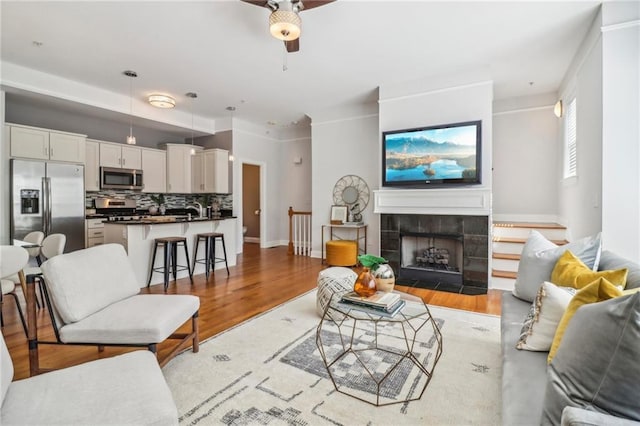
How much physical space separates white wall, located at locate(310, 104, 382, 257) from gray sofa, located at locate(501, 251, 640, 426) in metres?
4.01

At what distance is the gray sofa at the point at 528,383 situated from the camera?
79 centimetres

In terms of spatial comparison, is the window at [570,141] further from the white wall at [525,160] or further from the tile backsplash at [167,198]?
the tile backsplash at [167,198]

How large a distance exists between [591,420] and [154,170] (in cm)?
703

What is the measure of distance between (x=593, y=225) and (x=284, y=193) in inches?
240

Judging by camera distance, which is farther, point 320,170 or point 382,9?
point 320,170

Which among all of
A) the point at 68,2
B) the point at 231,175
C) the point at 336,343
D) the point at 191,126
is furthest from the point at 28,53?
the point at 336,343

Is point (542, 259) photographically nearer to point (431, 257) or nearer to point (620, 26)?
point (620, 26)

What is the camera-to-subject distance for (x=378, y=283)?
7.08ft

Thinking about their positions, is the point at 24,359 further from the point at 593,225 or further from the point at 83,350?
the point at 593,225

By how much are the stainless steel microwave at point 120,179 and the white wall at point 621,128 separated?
684cm

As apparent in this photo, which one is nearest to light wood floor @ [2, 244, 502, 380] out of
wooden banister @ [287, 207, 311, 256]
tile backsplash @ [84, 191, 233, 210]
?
wooden banister @ [287, 207, 311, 256]

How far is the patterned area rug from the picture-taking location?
1644 mm

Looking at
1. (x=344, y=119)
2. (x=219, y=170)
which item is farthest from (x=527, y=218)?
(x=219, y=170)

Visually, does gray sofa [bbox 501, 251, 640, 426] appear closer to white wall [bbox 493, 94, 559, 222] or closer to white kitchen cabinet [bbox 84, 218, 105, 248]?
white wall [bbox 493, 94, 559, 222]
